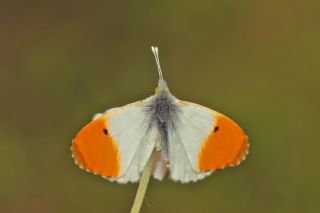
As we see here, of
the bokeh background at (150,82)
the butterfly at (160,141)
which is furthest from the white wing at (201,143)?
the bokeh background at (150,82)

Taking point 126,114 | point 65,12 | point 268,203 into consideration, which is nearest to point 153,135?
point 126,114

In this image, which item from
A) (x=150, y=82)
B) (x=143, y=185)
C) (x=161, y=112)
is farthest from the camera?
(x=150, y=82)

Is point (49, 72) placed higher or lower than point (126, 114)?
higher

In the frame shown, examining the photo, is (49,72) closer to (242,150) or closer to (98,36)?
(98,36)

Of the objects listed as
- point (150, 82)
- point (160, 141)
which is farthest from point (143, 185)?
point (150, 82)

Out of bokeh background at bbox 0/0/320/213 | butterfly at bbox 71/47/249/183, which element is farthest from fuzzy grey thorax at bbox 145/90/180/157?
bokeh background at bbox 0/0/320/213

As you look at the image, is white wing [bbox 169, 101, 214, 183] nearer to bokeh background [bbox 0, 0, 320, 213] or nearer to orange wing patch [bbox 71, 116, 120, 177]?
orange wing patch [bbox 71, 116, 120, 177]

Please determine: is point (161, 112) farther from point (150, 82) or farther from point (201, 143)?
point (150, 82)
